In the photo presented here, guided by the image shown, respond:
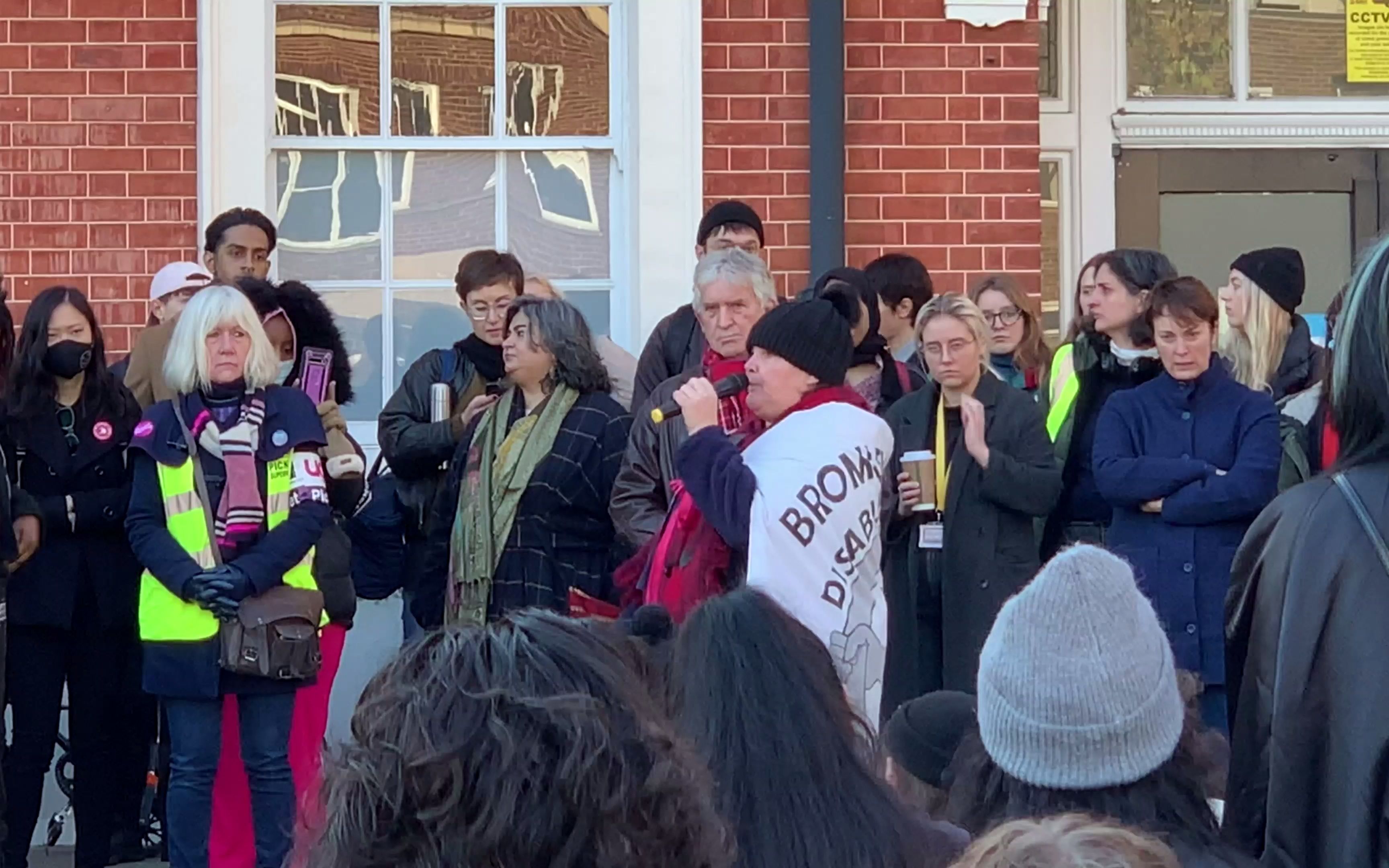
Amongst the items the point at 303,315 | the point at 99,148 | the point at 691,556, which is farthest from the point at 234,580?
the point at 99,148

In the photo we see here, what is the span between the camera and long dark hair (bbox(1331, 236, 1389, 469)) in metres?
2.64

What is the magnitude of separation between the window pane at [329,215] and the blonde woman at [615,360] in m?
1.15

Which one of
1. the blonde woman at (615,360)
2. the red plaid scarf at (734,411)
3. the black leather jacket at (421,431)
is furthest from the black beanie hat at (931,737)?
the blonde woman at (615,360)

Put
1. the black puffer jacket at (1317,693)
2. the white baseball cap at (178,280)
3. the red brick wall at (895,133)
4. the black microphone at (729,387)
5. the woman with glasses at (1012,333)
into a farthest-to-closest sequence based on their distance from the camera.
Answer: the red brick wall at (895,133) < the woman with glasses at (1012,333) < the white baseball cap at (178,280) < the black microphone at (729,387) < the black puffer jacket at (1317,693)

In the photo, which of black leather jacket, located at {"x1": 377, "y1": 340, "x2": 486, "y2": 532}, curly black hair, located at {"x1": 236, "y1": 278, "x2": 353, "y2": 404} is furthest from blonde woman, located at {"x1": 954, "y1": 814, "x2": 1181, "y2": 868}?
curly black hair, located at {"x1": 236, "y1": 278, "x2": 353, "y2": 404}

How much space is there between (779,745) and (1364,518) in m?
0.89

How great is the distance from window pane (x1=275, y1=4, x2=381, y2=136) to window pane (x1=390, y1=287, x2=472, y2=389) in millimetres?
683

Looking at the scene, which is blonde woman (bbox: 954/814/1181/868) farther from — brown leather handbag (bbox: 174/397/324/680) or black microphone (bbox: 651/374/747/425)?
brown leather handbag (bbox: 174/397/324/680)

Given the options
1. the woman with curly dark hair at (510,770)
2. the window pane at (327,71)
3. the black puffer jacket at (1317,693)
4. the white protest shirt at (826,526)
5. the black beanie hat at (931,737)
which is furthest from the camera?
the window pane at (327,71)

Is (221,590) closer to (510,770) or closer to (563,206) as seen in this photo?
(563,206)

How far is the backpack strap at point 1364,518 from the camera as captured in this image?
102 inches

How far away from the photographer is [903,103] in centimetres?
740

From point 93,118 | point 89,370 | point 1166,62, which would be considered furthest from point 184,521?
point 1166,62

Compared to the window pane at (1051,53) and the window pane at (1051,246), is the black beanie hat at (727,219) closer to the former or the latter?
the window pane at (1051,246)
